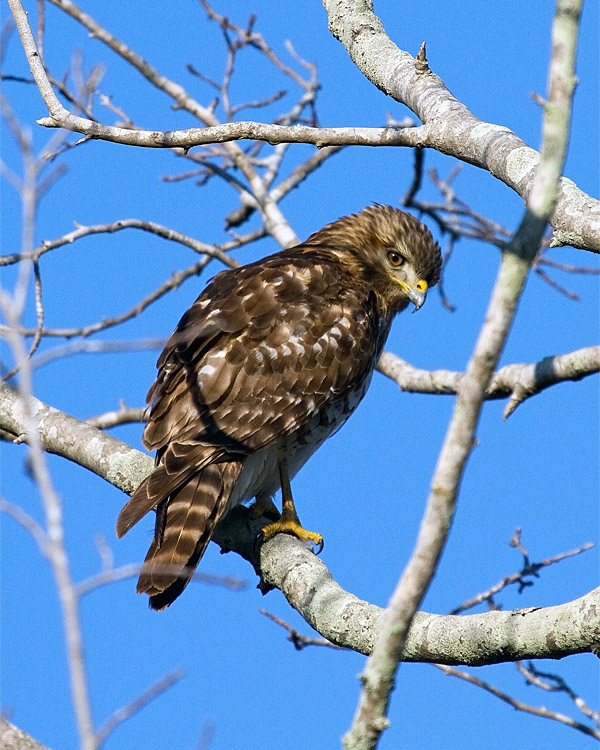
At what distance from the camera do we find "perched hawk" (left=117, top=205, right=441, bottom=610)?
4078 millimetres

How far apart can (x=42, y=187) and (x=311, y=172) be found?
4211 mm

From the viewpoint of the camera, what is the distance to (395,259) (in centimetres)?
575

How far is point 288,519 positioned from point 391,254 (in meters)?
1.79

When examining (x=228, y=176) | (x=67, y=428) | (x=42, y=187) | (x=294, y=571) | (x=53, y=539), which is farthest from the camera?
(x=228, y=176)

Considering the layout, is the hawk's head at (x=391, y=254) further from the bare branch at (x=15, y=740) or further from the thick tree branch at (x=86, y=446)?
the bare branch at (x=15, y=740)

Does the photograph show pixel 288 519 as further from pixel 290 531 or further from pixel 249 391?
pixel 249 391

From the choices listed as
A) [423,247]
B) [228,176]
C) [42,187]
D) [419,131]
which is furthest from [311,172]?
[42,187]

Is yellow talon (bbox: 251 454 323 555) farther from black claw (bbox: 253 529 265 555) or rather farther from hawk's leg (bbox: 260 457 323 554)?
black claw (bbox: 253 529 265 555)

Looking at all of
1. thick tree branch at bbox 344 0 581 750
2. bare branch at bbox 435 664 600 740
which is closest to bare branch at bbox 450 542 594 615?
bare branch at bbox 435 664 600 740

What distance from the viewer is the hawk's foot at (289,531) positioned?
434cm

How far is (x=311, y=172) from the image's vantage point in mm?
6414

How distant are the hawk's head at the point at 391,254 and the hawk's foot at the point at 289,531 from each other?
1382 mm

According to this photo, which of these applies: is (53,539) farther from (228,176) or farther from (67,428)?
(228,176)

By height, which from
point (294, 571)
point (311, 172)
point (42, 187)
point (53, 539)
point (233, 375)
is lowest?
point (53, 539)
